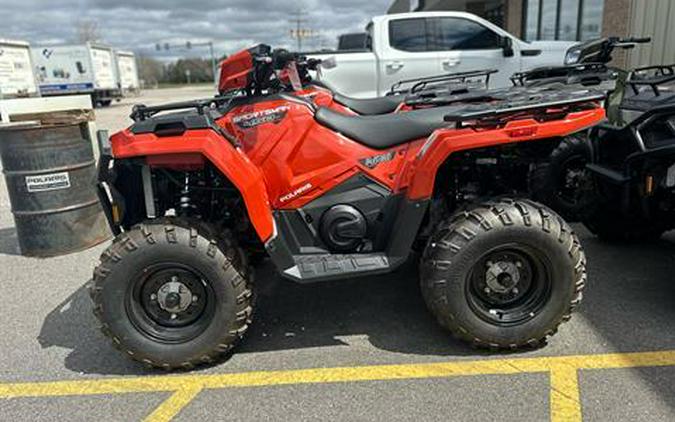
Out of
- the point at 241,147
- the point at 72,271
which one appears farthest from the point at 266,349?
the point at 72,271

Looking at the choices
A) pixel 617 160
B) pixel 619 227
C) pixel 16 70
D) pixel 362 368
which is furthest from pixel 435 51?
pixel 16 70

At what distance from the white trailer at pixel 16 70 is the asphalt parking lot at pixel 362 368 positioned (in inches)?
942

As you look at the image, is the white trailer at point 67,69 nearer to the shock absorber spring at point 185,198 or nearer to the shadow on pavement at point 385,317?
the shadow on pavement at point 385,317

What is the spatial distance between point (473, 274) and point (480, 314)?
0.76 ft

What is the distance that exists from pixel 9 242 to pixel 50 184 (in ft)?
3.82

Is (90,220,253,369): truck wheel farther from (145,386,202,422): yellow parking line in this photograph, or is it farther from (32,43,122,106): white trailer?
(32,43,122,106): white trailer

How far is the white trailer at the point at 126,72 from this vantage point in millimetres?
34719

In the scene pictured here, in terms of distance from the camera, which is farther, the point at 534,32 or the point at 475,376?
the point at 534,32

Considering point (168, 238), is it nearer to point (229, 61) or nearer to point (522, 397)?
point (229, 61)

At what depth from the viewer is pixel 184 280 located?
3057mm

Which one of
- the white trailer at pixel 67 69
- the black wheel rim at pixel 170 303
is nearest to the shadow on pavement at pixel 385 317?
the black wheel rim at pixel 170 303

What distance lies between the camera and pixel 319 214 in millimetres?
3215

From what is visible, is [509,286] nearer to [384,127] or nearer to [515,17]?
[384,127]

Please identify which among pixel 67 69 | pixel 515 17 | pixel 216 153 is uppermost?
pixel 515 17
